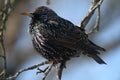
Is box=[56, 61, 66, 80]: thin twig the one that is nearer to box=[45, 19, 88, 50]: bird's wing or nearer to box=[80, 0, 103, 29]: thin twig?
box=[45, 19, 88, 50]: bird's wing

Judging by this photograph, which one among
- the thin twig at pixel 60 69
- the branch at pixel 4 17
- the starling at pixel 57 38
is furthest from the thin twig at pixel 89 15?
the branch at pixel 4 17

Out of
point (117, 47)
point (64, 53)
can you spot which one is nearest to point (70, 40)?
point (64, 53)

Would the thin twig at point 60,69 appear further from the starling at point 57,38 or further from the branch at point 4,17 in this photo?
the branch at point 4,17

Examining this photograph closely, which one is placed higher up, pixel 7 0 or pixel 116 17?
pixel 7 0

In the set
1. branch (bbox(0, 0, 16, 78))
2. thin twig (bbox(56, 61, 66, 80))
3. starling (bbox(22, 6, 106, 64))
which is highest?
branch (bbox(0, 0, 16, 78))

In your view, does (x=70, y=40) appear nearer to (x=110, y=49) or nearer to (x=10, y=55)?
(x=110, y=49)

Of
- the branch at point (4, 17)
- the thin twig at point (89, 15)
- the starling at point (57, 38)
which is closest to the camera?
the branch at point (4, 17)

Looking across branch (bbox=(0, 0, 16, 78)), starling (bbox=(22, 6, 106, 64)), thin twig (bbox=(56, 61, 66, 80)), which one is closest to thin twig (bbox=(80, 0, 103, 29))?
starling (bbox=(22, 6, 106, 64))
